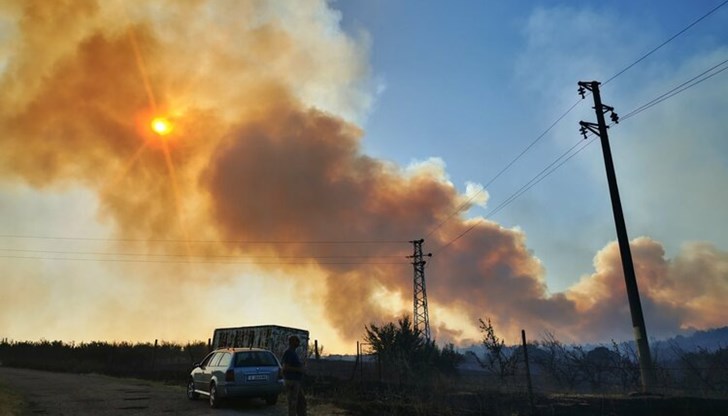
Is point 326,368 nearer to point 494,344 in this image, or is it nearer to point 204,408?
point 494,344

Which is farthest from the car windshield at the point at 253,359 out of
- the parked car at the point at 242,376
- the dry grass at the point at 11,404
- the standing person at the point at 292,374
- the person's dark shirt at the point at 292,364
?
the dry grass at the point at 11,404

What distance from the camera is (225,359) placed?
14.5 meters

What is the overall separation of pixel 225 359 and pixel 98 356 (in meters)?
41.5

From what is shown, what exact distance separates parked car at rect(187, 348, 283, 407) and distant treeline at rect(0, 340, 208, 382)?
24336 millimetres

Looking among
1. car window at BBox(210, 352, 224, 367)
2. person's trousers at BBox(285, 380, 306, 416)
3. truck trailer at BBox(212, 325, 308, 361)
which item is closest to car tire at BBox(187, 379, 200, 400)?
car window at BBox(210, 352, 224, 367)

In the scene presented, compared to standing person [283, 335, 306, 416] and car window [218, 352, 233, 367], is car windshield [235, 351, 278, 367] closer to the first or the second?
car window [218, 352, 233, 367]

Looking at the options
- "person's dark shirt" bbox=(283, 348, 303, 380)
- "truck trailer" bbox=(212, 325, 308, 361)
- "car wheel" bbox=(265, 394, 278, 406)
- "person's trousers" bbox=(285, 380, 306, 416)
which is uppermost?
"truck trailer" bbox=(212, 325, 308, 361)

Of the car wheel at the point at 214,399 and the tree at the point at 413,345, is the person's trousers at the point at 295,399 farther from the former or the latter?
the tree at the point at 413,345

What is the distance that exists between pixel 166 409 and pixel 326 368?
849 inches

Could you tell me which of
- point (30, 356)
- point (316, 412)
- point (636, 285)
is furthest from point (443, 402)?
point (30, 356)

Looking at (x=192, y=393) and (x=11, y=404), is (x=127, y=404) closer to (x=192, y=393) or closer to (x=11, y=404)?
(x=192, y=393)

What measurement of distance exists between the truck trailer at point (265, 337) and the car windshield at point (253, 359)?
48.8 feet

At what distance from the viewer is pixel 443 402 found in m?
13.8

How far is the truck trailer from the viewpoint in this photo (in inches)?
1191
